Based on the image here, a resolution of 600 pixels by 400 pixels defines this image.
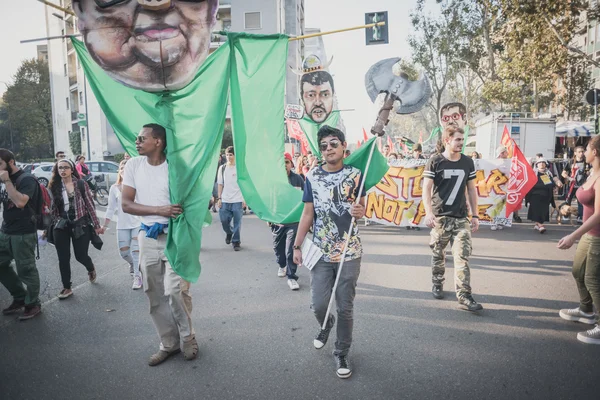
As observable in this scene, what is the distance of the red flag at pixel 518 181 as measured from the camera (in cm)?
971

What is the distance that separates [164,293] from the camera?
365cm

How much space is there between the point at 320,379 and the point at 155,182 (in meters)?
2.18

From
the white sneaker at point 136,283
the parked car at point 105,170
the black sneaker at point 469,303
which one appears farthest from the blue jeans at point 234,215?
the parked car at point 105,170

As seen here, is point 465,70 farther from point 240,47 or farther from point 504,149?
point 240,47

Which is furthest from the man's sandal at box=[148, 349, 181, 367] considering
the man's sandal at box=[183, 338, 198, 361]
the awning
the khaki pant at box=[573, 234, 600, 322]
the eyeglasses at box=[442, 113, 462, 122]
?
the awning

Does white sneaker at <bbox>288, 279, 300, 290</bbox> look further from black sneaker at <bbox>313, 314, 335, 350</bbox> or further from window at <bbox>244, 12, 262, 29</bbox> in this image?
window at <bbox>244, 12, 262, 29</bbox>

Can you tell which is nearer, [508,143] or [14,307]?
[14,307]

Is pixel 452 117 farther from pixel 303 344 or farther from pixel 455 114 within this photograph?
pixel 303 344

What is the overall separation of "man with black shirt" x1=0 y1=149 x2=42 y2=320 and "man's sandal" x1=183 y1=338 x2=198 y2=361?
7.66 feet

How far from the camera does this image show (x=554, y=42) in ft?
51.8

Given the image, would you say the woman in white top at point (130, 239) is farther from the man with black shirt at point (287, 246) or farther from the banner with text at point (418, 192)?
the banner with text at point (418, 192)

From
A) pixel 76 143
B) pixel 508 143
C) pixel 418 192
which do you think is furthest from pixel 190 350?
pixel 76 143

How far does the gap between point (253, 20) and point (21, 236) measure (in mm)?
36478

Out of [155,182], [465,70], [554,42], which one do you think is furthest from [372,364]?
[465,70]
